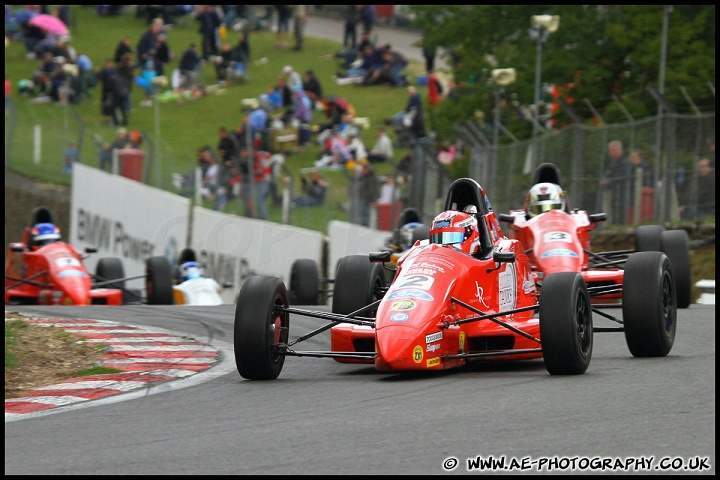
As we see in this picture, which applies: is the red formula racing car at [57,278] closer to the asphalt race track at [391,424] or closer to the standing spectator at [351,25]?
the asphalt race track at [391,424]

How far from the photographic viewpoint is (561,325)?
8812 mm

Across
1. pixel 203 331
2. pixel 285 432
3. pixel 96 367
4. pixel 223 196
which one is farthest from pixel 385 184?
pixel 285 432

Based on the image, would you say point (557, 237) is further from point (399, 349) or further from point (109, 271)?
point (109, 271)

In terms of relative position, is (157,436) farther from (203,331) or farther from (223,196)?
(223,196)

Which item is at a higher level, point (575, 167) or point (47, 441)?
point (575, 167)

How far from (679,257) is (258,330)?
6.88m

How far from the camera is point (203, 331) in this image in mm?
12688

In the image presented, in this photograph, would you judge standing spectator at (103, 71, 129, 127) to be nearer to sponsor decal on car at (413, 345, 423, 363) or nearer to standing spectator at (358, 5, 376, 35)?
standing spectator at (358, 5, 376, 35)

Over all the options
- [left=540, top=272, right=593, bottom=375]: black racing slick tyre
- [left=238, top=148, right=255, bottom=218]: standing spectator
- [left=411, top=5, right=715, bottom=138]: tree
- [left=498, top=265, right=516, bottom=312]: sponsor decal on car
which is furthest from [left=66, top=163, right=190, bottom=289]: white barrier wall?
[left=540, top=272, right=593, bottom=375]: black racing slick tyre

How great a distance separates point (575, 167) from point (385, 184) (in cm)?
340

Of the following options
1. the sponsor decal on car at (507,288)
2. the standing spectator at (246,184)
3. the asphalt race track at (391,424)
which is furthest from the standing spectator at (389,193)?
the asphalt race track at (391,424)

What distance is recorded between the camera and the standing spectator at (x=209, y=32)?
3559cm

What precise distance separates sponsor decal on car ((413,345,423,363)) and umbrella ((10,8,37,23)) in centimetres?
3099

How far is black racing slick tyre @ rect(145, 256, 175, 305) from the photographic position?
17531 millimetres
